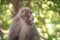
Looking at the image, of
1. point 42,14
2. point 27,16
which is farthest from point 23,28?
point 42,14

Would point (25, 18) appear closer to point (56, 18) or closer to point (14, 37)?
point (14, 37)

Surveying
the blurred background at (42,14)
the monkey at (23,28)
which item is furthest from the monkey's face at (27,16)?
the blurred background at (42,14)

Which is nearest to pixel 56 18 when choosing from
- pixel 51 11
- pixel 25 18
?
pixel 51 11

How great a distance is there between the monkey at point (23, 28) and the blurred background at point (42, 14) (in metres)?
0.65

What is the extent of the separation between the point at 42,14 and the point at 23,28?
2.75ft

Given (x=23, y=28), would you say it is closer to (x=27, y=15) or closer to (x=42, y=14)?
(x=27, y=15)

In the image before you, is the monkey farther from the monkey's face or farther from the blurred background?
the blurred background

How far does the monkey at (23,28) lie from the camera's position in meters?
2.25

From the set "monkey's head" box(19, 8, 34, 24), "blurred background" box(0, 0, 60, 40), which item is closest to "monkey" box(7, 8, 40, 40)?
"monkey's head" box(19, 8, 34, 24)

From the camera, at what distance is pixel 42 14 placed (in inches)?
121

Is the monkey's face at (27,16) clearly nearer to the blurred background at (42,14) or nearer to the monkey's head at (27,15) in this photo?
the monkey's head at (27,15)

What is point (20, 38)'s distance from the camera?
2.24 meters

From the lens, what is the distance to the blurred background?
9.86ft

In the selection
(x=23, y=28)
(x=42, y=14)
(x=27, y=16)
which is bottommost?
(x=23, y=28)
